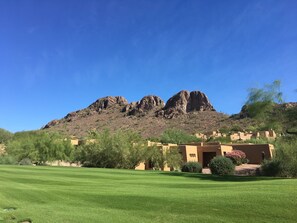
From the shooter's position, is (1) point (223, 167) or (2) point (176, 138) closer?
(1) point (223, 167)

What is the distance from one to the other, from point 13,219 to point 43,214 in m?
0.87

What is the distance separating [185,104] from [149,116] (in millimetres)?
13417

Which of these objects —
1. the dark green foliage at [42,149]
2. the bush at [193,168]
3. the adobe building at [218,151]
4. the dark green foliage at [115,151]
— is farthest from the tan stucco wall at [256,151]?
the dark green foliage at [42,149]

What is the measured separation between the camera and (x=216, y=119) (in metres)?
107

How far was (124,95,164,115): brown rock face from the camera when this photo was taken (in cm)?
11812

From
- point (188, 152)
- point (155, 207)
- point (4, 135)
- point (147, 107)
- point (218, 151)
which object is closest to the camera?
point (155, 207)

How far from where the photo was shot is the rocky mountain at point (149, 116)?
10131cm

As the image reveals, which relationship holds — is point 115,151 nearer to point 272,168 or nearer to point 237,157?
point 272,168

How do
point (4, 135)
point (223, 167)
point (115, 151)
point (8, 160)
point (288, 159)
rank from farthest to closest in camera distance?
point (4, 135) < point (8, 160) < point (115, 151) < point (223, 167) < point (288, 159)

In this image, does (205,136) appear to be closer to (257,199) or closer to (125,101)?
(125,101)

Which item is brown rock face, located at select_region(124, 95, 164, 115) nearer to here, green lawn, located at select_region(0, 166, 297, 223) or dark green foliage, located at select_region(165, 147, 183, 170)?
dark green foliage, located at select_region(165, 147, 183, 170)

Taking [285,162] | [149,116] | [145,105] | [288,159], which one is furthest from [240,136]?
[288,159]

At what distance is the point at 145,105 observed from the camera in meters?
123

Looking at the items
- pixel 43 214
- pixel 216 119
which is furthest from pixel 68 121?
pixel 43 214
